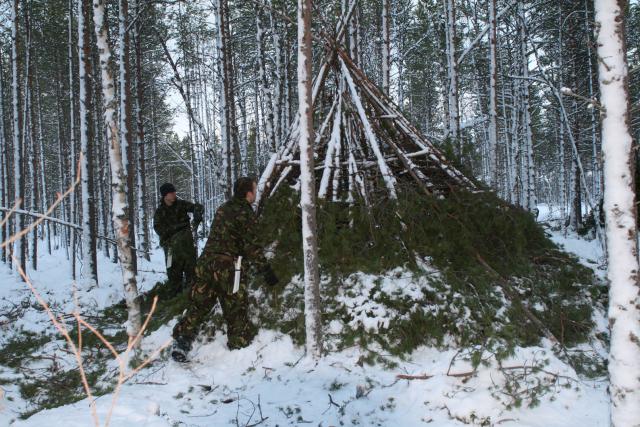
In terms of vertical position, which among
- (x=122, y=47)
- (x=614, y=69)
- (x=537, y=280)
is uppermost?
(x=122, y=47)

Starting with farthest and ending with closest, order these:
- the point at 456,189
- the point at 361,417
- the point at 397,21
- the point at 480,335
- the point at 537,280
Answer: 1. the point at 397,21
2. the point at 456,189
3. the point at 537,280
4. the point at 480,335
5. the point at 361,417

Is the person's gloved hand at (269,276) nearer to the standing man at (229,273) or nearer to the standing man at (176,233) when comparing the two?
the standing man at (229,273)

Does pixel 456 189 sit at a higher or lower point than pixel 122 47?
lower

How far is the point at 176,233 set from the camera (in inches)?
264

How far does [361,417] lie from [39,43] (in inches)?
743

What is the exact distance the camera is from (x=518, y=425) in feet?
10.1

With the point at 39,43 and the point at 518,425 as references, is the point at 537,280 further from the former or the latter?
the point at 39,43

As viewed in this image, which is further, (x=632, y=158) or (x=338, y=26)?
(x=338, y=26)

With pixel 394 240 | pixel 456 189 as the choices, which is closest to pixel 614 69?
pixel 394 240

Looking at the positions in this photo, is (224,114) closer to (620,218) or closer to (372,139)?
(372,139)

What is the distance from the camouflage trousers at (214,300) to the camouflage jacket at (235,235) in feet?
0.59

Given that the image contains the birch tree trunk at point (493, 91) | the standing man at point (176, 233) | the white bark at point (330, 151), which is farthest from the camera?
the birch tree trunk at point (493, 91)

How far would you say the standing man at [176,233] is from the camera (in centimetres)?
667

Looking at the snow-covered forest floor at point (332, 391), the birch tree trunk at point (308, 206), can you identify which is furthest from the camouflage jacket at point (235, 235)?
the snow-covered forest floor at point (332, 391)
